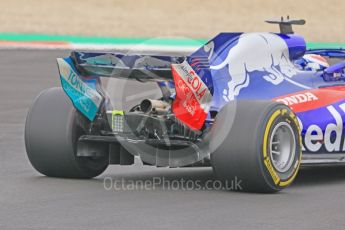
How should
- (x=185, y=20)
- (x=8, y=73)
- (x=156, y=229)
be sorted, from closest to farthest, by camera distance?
(x=156, y=229) → (x=8, y=73) → (x=185, y=20)

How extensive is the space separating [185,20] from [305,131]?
31.3m

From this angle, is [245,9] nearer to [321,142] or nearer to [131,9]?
[131,9]

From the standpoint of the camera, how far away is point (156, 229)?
6.86m

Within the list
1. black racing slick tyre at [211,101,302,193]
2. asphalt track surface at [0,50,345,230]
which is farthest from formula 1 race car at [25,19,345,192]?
asphalt track surface at [0,50,345,230]

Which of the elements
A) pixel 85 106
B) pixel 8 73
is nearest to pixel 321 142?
pixel 85 106

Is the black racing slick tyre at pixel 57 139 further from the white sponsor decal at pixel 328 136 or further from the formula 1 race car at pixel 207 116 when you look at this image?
Answer: the white sponsor decal at pixel 328 136

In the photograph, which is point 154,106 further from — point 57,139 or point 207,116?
point 57,139

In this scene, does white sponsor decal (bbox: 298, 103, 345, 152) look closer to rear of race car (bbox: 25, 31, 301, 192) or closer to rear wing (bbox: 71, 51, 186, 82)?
rear of race car (bbox: 25, 31, 301, 192)

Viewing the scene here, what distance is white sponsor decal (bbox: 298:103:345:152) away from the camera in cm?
895

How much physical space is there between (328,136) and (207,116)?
1.16 m

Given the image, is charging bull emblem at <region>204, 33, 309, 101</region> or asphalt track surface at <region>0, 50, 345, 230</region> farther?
charging bull emblem at <region>204, 33, 309, 101</region>

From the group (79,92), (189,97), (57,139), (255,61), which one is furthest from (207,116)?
(57,139)

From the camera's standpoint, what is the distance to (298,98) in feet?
29.8

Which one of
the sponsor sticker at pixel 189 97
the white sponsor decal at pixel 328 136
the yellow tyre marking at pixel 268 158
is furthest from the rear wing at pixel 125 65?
the white sponsor decal at pixel 328 136
